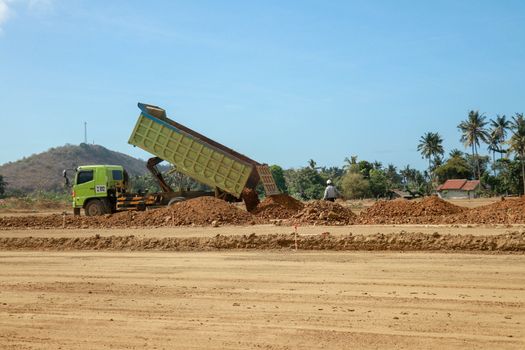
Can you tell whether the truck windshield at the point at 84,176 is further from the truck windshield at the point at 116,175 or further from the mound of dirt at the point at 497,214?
the mound of dirt at the point at 497,214

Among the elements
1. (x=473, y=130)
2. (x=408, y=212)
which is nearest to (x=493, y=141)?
(x=473, y=130)

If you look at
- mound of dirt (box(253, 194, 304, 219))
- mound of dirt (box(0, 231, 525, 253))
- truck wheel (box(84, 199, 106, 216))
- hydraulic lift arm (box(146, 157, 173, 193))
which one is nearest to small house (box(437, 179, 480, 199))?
mound of dirt (box(253, 194, 304, 219))

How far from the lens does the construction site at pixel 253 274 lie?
720 cm

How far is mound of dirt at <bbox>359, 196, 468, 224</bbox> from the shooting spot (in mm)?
20031

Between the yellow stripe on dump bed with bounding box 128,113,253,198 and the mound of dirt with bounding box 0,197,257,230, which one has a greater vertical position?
the yellow stripe on dump bed with bounding box 128,113,253,198

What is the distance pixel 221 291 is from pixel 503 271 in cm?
509

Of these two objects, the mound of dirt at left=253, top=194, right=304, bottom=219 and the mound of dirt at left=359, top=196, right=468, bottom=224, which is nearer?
the mound of dirt at left=359, top=196, right=468, bottom=224

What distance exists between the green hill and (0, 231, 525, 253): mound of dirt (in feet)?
252

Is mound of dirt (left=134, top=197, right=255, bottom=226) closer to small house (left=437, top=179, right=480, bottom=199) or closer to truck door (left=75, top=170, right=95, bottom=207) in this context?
truck door (left=75, top=170, right=95, bottom=207)

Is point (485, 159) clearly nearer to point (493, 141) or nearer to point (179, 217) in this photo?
point (493, 141)

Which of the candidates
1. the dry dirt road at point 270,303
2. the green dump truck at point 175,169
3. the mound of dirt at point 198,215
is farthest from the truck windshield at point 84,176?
the dry dirt road at point 270,303

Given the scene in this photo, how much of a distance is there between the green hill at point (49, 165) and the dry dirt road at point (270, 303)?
82.6 m

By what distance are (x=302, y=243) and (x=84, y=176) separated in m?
12.9

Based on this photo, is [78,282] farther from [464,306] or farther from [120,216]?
[120,216]
